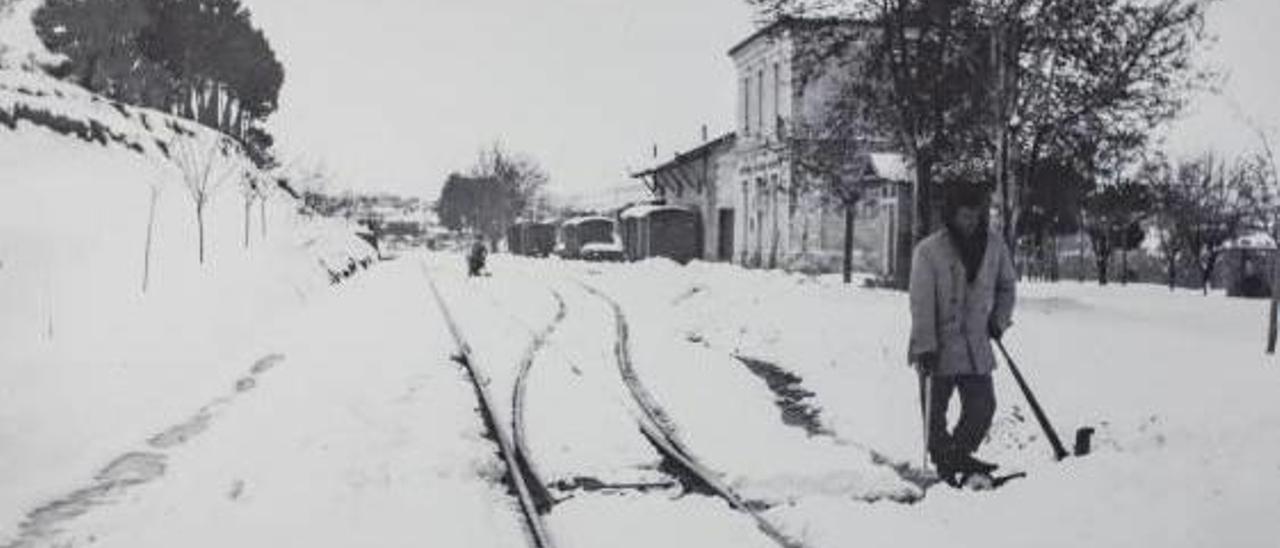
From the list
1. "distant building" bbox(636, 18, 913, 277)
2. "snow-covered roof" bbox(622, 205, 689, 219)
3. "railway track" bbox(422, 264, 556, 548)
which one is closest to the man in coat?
"railway track" bbox(422, 264, 556, 548)

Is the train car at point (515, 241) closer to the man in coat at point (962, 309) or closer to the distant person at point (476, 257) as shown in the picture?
the distant person at point (476, 257)

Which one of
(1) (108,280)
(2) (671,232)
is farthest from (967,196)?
(2) (671,232)

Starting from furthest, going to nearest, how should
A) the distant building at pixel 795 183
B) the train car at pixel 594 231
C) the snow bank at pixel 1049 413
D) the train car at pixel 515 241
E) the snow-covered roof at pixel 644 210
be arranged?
the train car at pixel 515 241 < the train car at pixel 594 231 < the snow-covered roof at pixel 644 210 < the distant building at pixel 795 183 < the snow bank at pixel 1049 413

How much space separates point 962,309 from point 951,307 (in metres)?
0.08

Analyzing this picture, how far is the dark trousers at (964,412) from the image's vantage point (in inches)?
294

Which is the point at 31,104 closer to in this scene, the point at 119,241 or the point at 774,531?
the point at 119,241

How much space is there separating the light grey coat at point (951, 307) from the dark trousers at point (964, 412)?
0.09m

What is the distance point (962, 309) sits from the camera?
747cm

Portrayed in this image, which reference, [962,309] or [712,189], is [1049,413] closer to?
[962,309]

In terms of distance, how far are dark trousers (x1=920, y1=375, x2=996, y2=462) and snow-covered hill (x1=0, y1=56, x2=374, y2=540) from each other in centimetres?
558

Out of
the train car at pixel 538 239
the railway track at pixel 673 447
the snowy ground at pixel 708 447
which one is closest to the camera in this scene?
the snowy ground at pixel 708 447

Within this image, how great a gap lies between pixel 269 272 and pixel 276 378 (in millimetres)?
16330

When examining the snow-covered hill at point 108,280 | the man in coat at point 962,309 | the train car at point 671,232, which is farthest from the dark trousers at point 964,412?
the train car at point 671,232

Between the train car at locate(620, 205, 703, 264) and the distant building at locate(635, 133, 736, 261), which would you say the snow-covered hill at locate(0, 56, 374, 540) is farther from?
the distant building at locate(635, 133, 736, 261)
